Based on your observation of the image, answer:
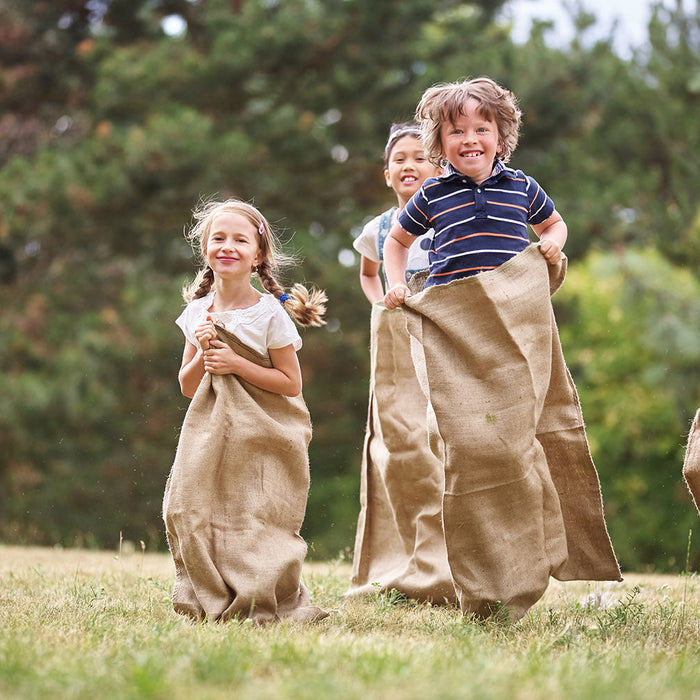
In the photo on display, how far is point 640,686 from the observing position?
8.75ft

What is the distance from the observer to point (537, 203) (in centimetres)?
414

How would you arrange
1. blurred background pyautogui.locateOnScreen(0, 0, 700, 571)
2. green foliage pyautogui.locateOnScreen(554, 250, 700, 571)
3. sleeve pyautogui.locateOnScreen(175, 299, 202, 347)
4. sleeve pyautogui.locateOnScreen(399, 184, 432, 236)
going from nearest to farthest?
sleeve pyautogui.locateOnScreen(399, 184, 432, 236) < sleeve pyautogui.locateOnScreen(175, 299, 202, 347) < blurred background pyautogui.locateOnScreen(0, 0, 700, 571) < green foliage pyautogui.locateOnScreen(554, 250, 700, 571)

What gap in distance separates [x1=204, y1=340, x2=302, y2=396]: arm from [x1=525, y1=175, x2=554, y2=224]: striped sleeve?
1.15 m

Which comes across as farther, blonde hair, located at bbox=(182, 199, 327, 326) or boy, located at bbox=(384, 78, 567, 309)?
blonde hair, located at bbox=(182, 199, 327, 326)

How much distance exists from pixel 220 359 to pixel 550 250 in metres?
1.40

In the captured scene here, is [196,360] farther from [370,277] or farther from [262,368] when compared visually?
[370,277]

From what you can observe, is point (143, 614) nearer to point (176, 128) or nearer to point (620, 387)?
point (176, 128)

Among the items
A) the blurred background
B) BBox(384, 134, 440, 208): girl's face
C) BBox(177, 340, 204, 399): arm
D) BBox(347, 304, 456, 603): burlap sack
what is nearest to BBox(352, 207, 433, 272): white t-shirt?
BBox(384, 134, 440, 208): girl's face

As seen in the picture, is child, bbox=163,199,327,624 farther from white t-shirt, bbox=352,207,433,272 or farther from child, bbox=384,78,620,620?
white t-shirt, bbox=352,207,433,272

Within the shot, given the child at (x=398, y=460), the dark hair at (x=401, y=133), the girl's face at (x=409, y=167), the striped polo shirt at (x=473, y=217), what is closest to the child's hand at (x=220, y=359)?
the striped polo shirt at (x=473, y=217)

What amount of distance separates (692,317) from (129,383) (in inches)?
297

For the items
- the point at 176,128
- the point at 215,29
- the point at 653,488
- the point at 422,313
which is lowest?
the point at 653,488

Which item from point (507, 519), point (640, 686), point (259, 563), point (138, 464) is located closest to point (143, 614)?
point (259, 563)

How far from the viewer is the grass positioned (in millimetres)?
2553
